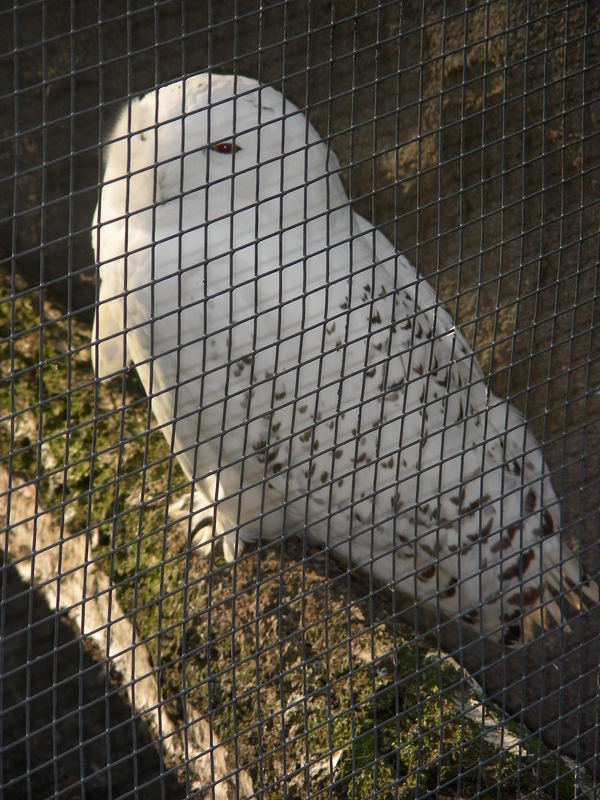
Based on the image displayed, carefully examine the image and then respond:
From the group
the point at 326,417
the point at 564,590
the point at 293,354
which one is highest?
the point at 293,354

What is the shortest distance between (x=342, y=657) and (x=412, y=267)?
33.8 inches

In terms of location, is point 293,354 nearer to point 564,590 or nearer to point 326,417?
point 326,417

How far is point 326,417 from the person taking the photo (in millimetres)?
1283

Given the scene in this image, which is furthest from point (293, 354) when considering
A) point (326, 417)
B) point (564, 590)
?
→ point (564, 590)

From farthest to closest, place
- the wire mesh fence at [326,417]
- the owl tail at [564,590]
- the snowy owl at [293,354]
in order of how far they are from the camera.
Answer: the owl tail at [564,590], the snowy owl at [293,354], the wire mesh fence at [326,417]

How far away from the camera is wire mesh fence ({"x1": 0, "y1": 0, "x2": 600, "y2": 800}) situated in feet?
3.78

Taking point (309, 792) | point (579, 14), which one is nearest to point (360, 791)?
point (309, 792)

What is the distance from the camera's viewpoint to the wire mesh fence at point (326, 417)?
1153 mm

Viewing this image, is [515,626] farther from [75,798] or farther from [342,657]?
[75,798]

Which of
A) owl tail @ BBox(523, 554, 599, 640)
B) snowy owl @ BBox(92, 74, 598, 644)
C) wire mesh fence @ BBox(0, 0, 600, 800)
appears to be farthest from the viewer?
owl tail @ BBox(523, 554, 599, 640)

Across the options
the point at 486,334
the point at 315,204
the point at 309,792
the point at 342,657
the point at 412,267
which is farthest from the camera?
the point at 486,334

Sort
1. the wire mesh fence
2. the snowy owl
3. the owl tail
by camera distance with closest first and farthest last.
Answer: the wire mesh fence
the snowy owl
the owl tail

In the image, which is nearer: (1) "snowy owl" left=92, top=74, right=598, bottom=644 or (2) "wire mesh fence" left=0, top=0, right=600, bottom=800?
(2) "wire mesh fence" left=0, top=0, right=600, bottom=800

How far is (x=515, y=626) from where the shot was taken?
5.36ft
